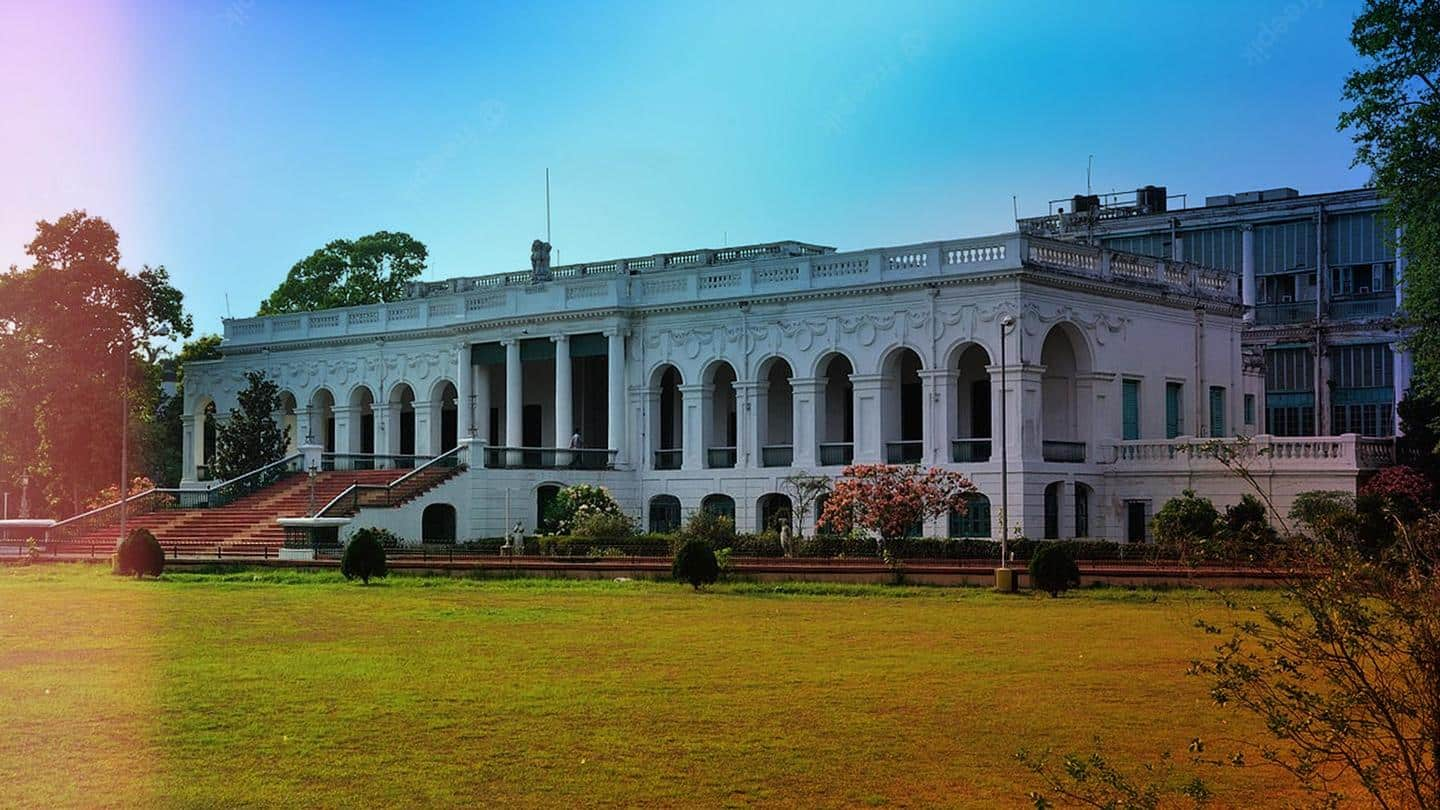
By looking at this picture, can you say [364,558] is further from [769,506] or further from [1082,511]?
[1082,511]

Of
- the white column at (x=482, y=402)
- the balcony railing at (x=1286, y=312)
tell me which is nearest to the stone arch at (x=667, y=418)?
the white column at (x=482, y=402)

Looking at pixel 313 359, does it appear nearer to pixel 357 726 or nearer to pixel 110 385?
pixel 110 385

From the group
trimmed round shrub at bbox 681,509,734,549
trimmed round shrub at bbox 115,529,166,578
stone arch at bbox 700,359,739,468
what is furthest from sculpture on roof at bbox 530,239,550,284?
trimmed round shrub at bbox 115,529,166,578

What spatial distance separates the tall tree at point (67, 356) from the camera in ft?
215

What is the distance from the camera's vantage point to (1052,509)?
48.2 meters

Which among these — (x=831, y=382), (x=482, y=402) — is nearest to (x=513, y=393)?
Result: (x=482, y=402)

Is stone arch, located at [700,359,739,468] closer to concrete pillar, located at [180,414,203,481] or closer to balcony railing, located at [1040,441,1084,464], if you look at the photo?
balcony railing, located at [1040,441,1084,464]

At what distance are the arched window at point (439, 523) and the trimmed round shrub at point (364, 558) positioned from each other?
14.8 metres

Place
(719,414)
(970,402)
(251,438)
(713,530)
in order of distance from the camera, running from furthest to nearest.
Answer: (251,438) → (719,414) → (970,402) → (713,530)

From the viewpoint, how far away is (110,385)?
221ft

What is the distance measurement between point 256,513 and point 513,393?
10501mm

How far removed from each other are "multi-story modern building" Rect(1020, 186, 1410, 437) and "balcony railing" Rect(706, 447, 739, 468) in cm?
1708

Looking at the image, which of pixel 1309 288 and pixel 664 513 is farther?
pixel 1309 288

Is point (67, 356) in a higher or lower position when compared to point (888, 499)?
higher
